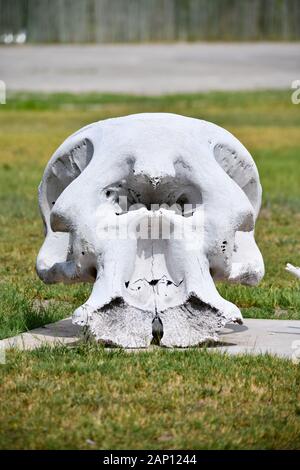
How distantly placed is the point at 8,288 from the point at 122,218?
2.36 meters

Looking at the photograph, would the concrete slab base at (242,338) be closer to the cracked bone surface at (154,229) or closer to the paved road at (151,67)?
the cracked bone surface at (154,229)

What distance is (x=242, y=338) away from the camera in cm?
795

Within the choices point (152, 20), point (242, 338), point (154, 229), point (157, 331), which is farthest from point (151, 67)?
point (157, 331)

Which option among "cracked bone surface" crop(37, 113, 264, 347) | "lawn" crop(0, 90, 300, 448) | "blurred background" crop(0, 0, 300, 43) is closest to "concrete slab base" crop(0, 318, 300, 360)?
"lawn" crop(0, 90, 300, 448)

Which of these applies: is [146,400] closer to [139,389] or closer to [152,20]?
[139,389]

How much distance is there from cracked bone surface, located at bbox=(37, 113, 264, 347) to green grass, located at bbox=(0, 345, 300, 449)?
233mm

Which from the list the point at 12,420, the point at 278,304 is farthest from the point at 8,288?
the point at 12,420

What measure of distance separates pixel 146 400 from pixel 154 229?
1508mm

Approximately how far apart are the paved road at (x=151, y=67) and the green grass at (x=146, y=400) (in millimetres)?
27394

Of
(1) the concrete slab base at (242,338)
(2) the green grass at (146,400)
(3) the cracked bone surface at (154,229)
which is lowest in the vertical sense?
(1) the concrete slab base at (242,338)

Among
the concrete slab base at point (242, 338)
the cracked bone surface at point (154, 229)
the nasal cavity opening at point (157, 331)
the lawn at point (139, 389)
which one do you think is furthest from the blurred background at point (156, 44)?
the nasal cavity opening at point (157, 331)

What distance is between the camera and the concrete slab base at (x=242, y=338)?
24.7ft

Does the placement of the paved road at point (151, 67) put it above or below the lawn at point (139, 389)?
above
